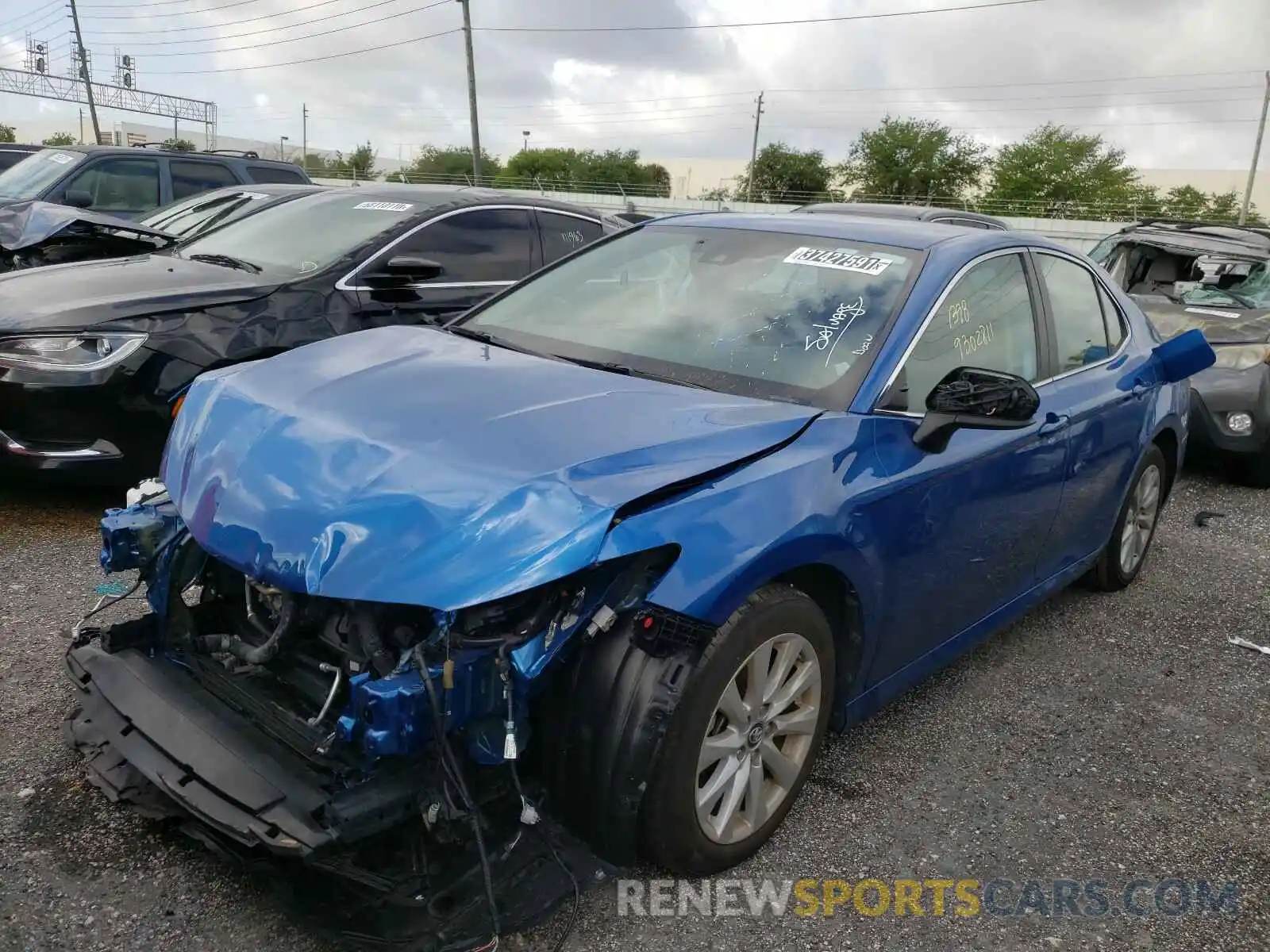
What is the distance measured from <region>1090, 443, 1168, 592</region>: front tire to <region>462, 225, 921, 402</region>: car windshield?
6.80 ft

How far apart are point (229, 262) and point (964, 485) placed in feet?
14.0

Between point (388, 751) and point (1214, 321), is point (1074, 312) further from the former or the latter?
point (1214, 321)

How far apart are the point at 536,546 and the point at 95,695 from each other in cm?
130

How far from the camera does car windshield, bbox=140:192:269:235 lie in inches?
280

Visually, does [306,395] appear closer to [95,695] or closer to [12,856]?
[95,695]

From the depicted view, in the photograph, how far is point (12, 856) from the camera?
255 cm

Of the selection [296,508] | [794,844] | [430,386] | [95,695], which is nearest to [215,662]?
[95,695]

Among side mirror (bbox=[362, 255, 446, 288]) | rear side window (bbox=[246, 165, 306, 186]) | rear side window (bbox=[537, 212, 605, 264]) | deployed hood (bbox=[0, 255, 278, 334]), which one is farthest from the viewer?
rear side window (bbox=[246, 165, 306, 186])

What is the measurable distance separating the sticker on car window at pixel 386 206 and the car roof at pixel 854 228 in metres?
2.36

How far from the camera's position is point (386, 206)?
236 inches

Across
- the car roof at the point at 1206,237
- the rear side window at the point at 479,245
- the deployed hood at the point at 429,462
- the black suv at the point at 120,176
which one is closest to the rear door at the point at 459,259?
the rear side window at the point at 479,245

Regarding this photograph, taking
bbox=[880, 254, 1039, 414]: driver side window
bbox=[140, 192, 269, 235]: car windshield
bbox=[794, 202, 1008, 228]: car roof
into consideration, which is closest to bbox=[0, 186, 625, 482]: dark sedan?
bbox=[140, 192, 269, 235]: car windshield

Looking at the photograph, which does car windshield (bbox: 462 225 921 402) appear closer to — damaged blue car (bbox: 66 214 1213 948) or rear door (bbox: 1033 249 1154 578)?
damaged blue car (bbox: 66 214 1213 948)

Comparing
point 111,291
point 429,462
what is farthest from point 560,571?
point 111,291
